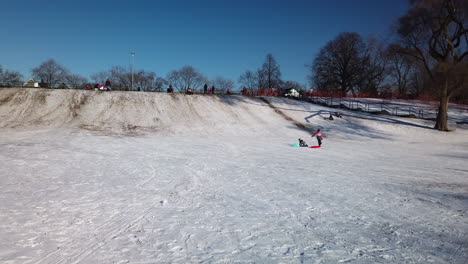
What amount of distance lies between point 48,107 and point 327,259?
92.3 feet

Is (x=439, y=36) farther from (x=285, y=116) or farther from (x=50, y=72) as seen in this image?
(x=50, y=72)

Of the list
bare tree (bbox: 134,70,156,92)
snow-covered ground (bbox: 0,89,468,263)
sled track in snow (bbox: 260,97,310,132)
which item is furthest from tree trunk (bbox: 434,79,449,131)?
bare tree (bbox: 134,70,156,92)

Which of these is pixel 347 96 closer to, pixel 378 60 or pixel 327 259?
pixel 378 60

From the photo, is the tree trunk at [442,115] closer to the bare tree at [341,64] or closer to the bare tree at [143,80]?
the bare tree at [341,64]

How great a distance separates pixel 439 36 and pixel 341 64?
99.6 feet

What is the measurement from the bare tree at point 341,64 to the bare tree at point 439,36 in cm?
2757

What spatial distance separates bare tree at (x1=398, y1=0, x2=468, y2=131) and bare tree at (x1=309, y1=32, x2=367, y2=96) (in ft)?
90.5

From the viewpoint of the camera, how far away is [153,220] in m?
5.64

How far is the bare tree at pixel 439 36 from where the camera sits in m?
25.1

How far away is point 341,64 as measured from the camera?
5666cm

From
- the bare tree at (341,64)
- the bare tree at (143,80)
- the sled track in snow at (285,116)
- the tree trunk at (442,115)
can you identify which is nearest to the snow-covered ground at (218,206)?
the sled track in snow at (285,116)

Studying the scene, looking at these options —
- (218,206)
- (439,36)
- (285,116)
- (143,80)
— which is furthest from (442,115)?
(143,80)

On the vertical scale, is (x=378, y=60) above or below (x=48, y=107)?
above

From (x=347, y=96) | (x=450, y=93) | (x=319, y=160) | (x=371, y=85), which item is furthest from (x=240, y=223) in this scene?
(x=371, y=85)
